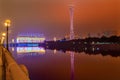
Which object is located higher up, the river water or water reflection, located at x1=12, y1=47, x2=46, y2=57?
water reflection, located at x1=12, y1=47, x2=46, y2=57

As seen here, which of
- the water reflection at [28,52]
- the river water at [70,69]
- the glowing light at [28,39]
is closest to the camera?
the river water at [70,69]

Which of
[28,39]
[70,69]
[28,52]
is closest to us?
[70,69]

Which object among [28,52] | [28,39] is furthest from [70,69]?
[28,39]

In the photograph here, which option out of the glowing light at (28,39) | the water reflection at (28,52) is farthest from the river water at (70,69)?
the glowing light at (28,39)

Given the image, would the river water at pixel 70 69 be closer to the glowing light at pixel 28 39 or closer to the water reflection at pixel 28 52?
the water reflection at pixel 28 52

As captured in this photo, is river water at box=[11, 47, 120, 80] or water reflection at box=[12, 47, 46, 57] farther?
water reflection at box=[12, 47, 46, 57]

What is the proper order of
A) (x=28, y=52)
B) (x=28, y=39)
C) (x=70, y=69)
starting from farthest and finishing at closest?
1. (x=28, y=39)
2. (x=28, y=52)
3. (x=70, y=69)

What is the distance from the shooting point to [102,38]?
111 meters

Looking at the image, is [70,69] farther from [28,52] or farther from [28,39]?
[28,39]

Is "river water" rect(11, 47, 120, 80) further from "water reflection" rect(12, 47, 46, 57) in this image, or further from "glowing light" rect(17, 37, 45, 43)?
"glowing light" rect(17, 37, 45, 43)

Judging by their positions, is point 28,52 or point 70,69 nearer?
point 70,69

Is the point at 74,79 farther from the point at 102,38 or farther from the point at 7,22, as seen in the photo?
the point at 102,38

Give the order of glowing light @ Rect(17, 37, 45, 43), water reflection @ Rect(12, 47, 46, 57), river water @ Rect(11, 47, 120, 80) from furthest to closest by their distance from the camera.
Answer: glowing light @ Rect(17, 37, 45, 43) → water reflection @ Rect(12, 47, 46, 57) → river water @ Rect(11, 47, 120, 80)

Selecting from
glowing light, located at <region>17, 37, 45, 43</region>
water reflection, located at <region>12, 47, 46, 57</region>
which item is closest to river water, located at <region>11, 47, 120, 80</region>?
water reflection, located at <region>12, 47, 46, 57</region>
